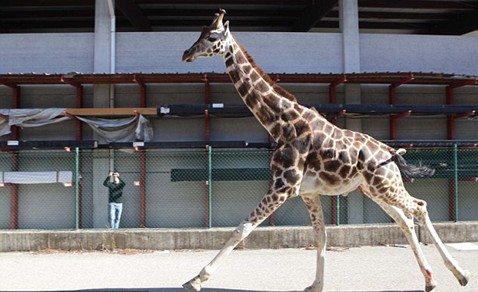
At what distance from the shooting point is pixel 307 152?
19.9 ft

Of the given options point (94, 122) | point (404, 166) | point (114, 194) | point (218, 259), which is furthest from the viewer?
point (94, 122)

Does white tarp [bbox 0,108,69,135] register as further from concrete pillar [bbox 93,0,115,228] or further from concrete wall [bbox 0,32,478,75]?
concrete wall [bbox 0,32,478,75]

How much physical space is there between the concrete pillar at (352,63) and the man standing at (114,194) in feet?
20.8

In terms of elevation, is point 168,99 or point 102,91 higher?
point 102,91

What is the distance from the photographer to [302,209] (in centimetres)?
1423

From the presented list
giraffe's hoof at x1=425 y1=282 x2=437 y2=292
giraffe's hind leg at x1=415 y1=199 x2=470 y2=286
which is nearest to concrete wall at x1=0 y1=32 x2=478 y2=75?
giraffe's hind leg at x1=415 y1=199 x2=470 y2=286

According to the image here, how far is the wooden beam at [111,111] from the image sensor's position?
1316cm

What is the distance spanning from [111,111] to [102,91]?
1284 mm

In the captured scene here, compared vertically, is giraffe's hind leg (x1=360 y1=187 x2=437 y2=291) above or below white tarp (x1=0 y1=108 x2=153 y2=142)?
below

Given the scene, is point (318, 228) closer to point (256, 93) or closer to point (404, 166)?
point (404, 166)

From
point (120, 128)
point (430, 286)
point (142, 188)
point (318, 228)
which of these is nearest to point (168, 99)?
point (120, 128)

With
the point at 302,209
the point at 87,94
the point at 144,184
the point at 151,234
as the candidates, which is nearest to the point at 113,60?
the point at 87,94

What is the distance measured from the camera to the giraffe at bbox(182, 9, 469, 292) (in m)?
6.02

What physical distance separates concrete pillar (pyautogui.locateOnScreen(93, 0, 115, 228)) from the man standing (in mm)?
944
